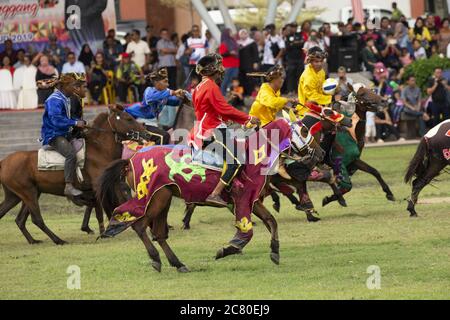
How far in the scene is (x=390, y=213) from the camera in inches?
742

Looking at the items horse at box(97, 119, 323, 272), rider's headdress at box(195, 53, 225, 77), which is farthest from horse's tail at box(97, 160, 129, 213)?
rider's headdress at box(195, 53, 225, 77)

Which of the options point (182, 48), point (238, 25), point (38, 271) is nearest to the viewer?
point (38, 271)

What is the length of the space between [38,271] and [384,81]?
18.5 meters

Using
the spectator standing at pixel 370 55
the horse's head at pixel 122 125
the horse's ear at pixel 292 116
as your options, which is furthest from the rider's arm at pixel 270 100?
the spectator standing at pixel 370 55

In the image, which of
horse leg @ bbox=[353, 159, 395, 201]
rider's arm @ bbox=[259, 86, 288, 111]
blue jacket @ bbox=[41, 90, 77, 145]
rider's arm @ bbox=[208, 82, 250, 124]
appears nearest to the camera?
rider's arm @ bbox=[208, 82, 250, 124]

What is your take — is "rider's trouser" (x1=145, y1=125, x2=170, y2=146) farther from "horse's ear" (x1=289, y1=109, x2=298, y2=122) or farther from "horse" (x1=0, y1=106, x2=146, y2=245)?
"horse's ear" (x1=289, y1=109, x2=298, y2=122)

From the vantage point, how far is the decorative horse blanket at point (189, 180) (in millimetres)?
14078

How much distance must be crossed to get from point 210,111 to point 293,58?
1699 cm

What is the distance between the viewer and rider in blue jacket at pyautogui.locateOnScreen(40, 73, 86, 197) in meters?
17.5

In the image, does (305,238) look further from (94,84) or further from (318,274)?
(94,84)

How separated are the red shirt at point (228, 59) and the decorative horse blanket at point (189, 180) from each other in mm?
16652

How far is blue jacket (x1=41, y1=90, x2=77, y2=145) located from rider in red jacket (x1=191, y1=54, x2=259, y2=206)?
3.61m
